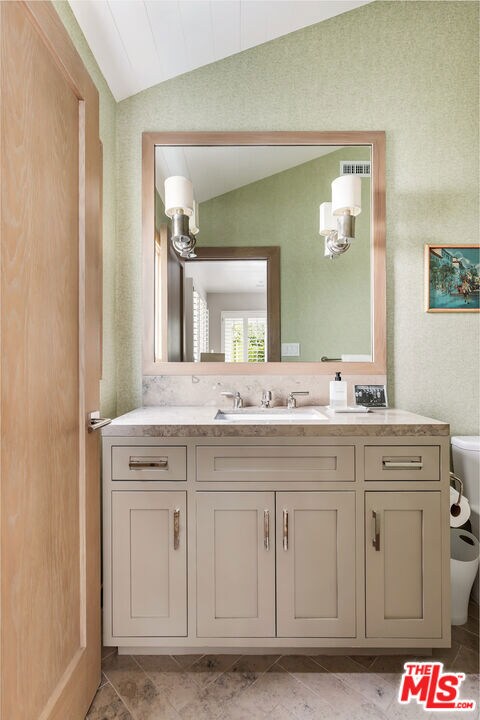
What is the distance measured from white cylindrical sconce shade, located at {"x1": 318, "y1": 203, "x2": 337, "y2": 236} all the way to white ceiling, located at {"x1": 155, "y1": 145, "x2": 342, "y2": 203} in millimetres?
274

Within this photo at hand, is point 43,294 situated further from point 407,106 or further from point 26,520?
point 407,106

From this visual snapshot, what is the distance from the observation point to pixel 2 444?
817mm

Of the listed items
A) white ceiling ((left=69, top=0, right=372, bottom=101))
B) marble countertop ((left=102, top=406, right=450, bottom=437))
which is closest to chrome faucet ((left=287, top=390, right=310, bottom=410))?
marble countertop ((left=102, top=406, right=450, bottom=437))

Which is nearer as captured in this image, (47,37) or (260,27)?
(47,37)

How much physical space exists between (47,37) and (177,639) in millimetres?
1929

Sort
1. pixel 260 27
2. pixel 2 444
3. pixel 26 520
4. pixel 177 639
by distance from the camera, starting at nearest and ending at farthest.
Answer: pixel 2 444, pixel 26 520, pixel 177 639, pixel 260 27

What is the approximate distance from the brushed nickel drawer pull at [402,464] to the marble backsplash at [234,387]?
56 cm

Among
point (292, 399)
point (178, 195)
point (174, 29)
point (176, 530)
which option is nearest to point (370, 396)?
→ point (292, 399)

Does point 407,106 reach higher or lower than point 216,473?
higher

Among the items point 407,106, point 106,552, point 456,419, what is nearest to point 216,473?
point 106,552

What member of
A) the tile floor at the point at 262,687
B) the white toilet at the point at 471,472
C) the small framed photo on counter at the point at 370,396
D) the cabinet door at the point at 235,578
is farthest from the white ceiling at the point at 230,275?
the tile floor at the point at 262,687

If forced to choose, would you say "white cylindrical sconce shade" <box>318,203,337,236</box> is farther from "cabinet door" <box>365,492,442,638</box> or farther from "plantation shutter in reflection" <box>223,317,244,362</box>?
"cabinet door" <box>365,492,442,638</box>

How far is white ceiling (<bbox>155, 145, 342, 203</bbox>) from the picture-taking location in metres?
2.01

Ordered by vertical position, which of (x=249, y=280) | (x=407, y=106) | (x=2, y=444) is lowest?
(x=2, y=444)
